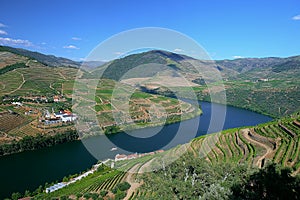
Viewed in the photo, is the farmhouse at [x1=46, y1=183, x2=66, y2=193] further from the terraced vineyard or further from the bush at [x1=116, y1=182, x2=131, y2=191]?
the terraced vineyard

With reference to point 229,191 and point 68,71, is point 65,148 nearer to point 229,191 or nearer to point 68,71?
point 229,191

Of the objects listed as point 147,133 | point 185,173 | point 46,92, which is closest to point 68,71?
point 46,92

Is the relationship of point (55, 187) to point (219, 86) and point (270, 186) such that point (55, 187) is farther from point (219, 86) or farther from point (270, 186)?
point (219, 86)

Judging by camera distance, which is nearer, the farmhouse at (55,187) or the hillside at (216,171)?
the hillside at (216,171)

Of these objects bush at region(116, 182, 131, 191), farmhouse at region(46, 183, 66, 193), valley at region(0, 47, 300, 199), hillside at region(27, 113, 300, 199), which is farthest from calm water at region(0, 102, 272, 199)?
bush at region(116, 182, 131, 191)

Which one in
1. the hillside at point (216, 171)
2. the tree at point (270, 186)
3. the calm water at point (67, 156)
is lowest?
the calm water at point (67, 156)

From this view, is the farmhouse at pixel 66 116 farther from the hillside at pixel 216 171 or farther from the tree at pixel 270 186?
the tree at pixel 270 186

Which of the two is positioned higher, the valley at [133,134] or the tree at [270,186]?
the tree at [270,186]

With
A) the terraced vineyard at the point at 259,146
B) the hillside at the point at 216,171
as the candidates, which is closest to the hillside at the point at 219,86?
the terraced vineyard at the point at 259,146

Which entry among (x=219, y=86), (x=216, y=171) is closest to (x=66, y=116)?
(x=216, y=171)
